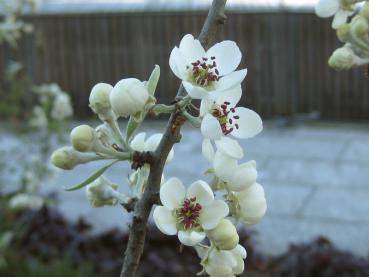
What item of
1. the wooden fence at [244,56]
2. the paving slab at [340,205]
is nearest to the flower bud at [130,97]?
the paving slab at [340,205]

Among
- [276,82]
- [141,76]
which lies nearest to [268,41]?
[276,82]

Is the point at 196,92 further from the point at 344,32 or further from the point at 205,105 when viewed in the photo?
the point at 344,32

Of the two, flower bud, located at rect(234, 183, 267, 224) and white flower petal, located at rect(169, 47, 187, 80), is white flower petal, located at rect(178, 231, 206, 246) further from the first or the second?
white flower petal, located at rect(169, 47, 187, 80)

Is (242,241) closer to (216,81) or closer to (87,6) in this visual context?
(216,81)

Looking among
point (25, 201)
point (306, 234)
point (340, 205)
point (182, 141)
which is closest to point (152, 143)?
point (25, 201)

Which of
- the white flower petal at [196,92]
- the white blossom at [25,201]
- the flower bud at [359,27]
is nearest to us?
the white flower petal at [196,92]

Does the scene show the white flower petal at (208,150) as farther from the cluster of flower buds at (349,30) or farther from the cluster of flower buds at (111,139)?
the cluster of flower buds at (349,30)
